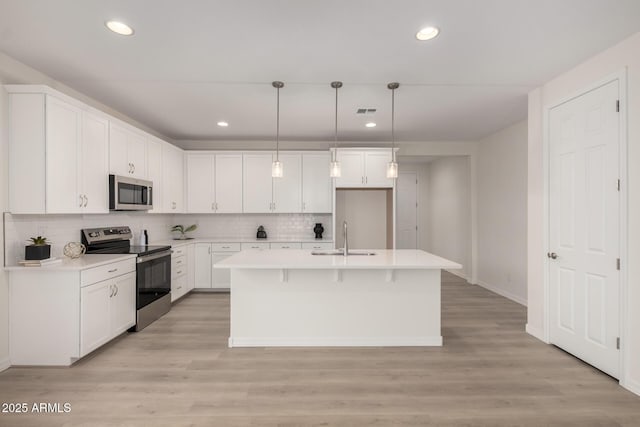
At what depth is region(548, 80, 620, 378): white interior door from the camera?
101 inches

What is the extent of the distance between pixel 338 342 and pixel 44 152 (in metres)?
3.12

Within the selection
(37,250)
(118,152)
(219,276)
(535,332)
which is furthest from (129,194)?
(535,332)

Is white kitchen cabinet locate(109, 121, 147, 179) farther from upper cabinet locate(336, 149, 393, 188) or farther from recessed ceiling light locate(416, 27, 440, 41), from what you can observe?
recessed ceiling light locate(416, 27, 440, 41)

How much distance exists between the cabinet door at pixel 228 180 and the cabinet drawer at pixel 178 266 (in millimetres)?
1021

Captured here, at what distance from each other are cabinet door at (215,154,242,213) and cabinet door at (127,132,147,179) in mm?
1379

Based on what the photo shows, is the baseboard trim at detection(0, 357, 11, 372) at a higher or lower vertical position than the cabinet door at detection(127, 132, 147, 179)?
lower

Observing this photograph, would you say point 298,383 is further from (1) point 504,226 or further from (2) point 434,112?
(1) point 504,226

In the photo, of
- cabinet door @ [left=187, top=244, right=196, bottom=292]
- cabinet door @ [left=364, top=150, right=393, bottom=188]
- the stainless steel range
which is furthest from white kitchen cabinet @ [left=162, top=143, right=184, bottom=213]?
cabinet door @ [left=364, top=150, right=393, bottom=188]

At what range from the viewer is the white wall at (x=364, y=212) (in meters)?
6.51

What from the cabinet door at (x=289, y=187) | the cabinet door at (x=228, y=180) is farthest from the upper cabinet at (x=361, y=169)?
the cabinet door at (x=228, y=180)

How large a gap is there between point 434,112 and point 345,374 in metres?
3.30

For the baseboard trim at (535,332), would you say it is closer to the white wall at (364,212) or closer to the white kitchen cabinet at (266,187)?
the white wall at (364,212)

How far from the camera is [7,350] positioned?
271cm

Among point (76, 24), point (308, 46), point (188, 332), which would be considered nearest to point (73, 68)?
point (76, 24)
